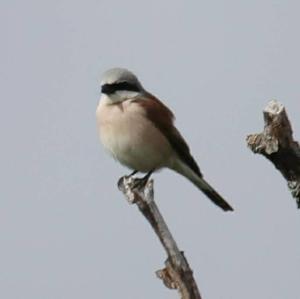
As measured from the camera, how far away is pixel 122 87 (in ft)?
26.2

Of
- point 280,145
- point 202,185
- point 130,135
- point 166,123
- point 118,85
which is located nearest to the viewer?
point 280,145

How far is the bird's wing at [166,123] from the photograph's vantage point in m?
8.00

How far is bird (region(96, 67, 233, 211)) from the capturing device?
7.79 meters

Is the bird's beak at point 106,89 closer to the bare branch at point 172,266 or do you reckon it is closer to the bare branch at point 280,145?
the bare branch at point 172,266

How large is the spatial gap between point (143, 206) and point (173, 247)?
46 cm

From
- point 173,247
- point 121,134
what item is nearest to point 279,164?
point 173,247

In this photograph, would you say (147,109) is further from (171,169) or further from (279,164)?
(279,164)

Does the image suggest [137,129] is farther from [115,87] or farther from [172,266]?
[172,266]

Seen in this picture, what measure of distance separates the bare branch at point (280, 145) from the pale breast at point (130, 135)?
3535 millimetres

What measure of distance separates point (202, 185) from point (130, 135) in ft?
3.40

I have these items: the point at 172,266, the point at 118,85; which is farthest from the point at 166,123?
the point at 172,266

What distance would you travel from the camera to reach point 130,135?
25.5 feet

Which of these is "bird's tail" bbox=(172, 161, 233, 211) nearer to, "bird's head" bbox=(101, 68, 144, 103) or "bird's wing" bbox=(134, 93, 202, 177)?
"bird's wing" bbox=(134, 93, 202, 177)

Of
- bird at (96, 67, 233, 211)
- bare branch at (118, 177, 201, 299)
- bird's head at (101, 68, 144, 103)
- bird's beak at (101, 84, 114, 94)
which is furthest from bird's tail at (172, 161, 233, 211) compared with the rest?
bare branch at (118, 177, 201, 299)
